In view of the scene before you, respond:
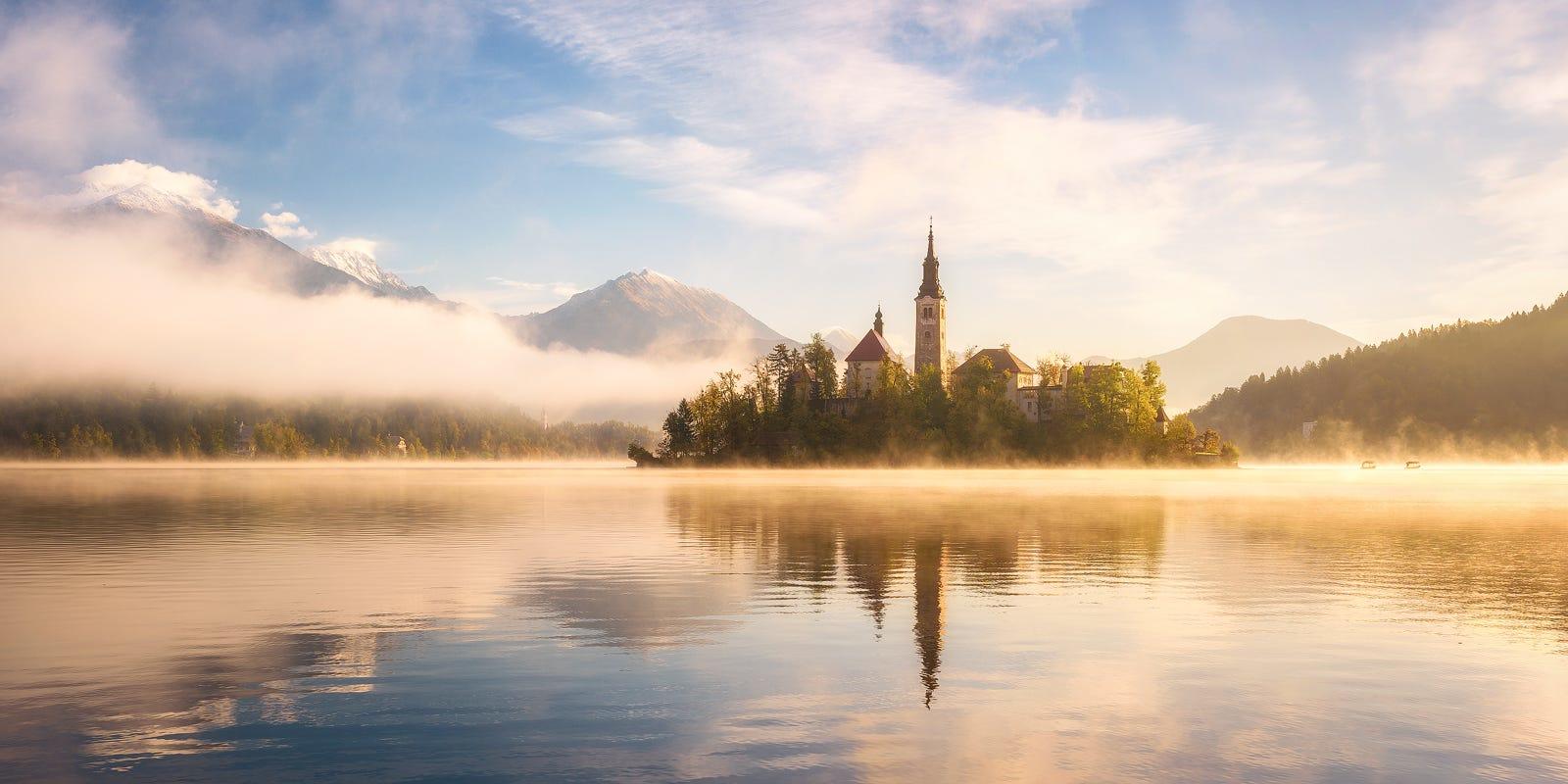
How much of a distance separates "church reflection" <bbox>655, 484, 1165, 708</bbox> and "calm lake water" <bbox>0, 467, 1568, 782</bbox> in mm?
350

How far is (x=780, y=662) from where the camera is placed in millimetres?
20297

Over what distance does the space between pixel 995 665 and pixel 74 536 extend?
45764mm

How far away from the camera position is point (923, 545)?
45219 mm

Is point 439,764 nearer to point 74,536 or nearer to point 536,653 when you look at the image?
point 536,653

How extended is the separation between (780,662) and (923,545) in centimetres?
2562

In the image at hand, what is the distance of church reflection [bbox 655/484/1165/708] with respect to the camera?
30.5 m

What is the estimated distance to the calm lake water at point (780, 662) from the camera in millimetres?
14180

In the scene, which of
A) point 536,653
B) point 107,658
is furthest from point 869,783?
point 107,658

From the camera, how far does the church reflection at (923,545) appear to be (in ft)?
Result: 100

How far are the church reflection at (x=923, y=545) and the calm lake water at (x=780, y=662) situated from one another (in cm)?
35

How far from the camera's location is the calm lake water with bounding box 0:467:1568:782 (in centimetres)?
1418

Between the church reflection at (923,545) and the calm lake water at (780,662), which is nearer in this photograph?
the calm lake water at (780,662)

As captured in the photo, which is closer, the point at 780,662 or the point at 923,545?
the point at 780,662

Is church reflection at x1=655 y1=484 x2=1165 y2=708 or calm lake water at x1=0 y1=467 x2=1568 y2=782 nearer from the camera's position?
calm lake water at x1=0 y1=467 x2=1568 y2=782
